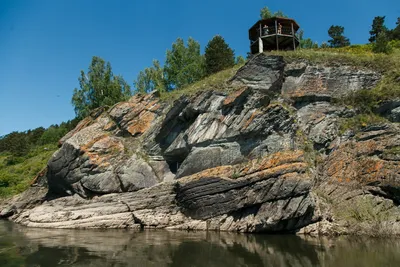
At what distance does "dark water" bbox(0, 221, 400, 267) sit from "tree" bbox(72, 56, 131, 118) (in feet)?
119

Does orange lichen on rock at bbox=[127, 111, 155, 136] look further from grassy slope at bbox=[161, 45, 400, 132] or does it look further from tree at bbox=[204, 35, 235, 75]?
tree at bbox=[204, 35, 235, 75]

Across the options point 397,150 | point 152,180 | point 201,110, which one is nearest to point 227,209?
point 152,180

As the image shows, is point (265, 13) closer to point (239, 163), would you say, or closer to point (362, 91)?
point (362, 91)

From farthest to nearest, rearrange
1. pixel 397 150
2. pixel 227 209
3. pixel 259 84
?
pixel 259 84
pixel 227 209
pixel 397 150

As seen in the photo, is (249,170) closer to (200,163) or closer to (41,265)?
(200,163)

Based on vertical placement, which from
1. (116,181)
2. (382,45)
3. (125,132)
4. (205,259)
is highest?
(382,45)

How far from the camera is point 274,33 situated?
113ft

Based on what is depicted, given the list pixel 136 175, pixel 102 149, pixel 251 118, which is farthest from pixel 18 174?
pixel 251 118

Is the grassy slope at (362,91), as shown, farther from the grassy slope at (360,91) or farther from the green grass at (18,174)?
the green grass at (18,174)

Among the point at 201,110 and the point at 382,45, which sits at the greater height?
the point at 382,45

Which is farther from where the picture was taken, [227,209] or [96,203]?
[96,203]

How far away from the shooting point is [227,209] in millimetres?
19625

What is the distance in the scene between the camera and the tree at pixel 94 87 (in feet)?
170

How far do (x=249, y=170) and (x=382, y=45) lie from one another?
22385 mm
